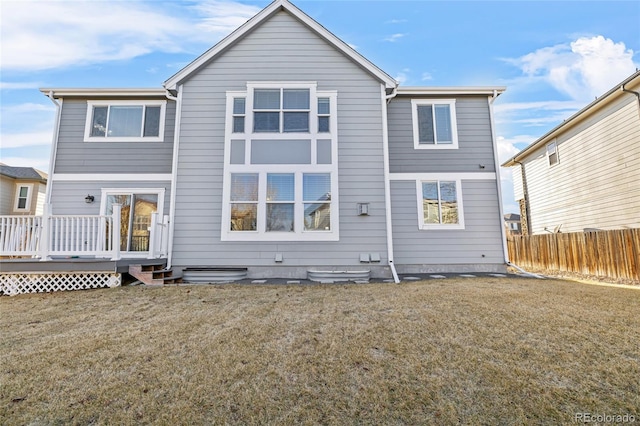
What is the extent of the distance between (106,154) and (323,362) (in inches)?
388

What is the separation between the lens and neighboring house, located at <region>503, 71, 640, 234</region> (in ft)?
32.1

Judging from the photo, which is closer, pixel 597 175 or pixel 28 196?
pixel 597 175

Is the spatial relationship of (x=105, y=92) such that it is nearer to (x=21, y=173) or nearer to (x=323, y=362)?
(x=323, y=362)

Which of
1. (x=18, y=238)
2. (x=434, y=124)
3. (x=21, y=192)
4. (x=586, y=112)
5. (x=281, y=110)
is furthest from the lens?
(x=21, y=192)

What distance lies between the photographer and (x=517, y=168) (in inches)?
699

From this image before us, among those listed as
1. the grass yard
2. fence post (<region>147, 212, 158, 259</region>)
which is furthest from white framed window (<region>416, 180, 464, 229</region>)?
fence post (<region>147, 212, 158, 259</region>)

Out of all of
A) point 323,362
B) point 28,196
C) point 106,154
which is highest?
point 28,196

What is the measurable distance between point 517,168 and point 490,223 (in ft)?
37.2

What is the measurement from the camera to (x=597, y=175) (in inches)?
444

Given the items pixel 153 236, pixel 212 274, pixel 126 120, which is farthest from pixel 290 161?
pixel 126 120

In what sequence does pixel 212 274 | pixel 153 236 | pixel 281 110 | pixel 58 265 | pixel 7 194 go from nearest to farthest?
Answer: pixel 58 265 < pixel 153 236 < pixel 212 274 < pixel 281 110 < pixel 7 194

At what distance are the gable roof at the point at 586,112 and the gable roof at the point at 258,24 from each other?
25.5 ft

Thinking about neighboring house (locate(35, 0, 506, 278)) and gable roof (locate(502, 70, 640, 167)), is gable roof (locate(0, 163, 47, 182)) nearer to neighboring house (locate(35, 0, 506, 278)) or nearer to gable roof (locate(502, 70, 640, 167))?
neighboring house (locate(35, 0, 506, 278))

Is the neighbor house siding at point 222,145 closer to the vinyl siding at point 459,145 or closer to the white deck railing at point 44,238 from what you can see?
the vinyl siding at point 459,145
